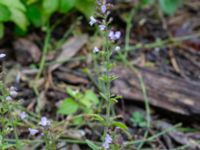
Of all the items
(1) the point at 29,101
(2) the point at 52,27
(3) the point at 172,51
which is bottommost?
(1) the point at 29,101

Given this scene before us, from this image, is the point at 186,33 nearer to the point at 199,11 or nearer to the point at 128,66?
the point at 199,11

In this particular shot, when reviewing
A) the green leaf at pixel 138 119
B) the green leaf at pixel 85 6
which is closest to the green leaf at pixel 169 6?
the green leaf at pixel 85 6

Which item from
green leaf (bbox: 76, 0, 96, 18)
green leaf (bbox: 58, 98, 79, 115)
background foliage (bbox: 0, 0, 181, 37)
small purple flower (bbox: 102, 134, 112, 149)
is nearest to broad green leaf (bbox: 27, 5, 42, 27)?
background foliage (bbox: 0, 0, 181, 37)

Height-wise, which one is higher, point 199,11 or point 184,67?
point 199,11

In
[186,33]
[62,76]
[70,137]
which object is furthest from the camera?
[186,33]

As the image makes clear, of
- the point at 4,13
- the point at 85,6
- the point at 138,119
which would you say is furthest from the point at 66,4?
the point at 138,119

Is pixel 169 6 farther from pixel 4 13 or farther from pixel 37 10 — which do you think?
pixel 4 13

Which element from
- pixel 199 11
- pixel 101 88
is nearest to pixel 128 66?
pixel 101 88

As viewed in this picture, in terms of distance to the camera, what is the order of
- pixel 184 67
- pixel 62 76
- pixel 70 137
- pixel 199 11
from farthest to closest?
pixel 199 11 < pixel 184 67 < pixel 62 76 < pixel 70 137
